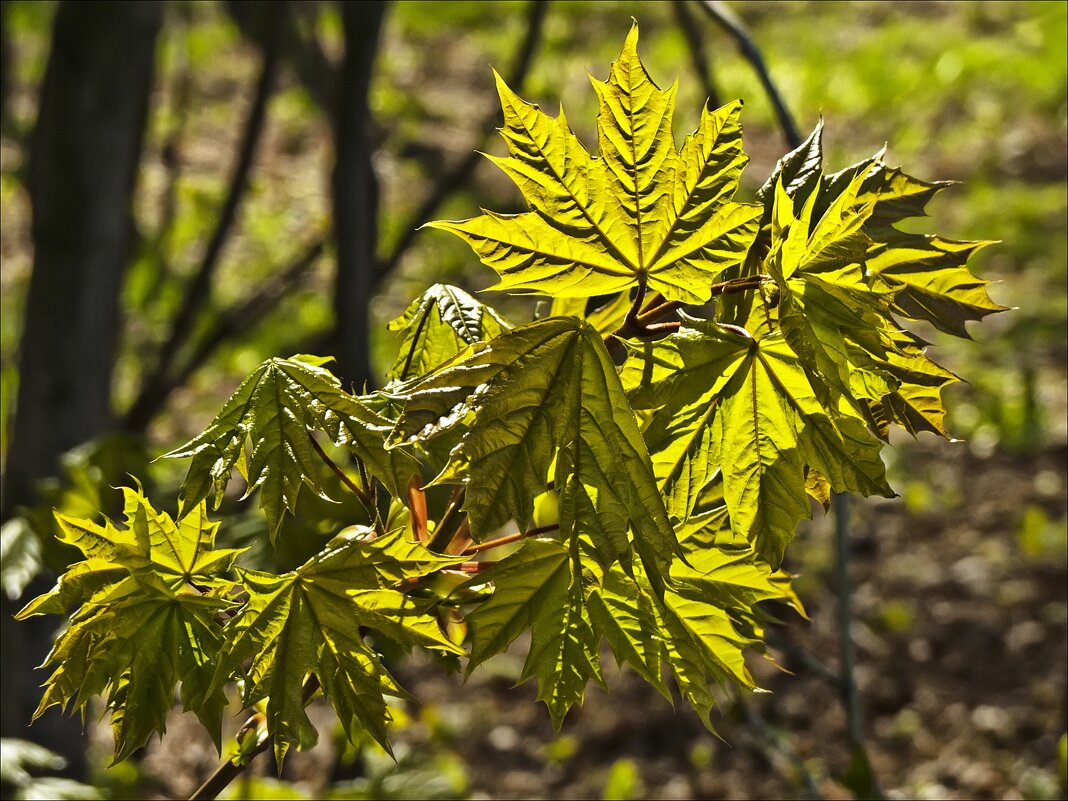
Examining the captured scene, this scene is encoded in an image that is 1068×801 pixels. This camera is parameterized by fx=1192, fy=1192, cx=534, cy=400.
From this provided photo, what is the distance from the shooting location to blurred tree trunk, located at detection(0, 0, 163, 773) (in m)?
1.91

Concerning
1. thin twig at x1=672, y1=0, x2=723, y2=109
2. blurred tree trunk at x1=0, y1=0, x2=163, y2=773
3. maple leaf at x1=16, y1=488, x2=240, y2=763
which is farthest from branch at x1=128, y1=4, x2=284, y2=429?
maple leaf at x1=16, y1=488, x2=240, y2=763

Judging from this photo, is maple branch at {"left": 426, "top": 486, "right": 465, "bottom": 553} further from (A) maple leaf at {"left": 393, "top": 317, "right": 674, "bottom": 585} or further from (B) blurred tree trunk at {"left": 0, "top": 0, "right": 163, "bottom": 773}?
(B) blurred tree trunk at {"left": 0, "top": 0, "right": 163, "bottom": 773}

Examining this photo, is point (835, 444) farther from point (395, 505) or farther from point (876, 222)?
point (395, 505)

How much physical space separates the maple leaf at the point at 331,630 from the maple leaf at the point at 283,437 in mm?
55

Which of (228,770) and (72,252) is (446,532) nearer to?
(228,770)

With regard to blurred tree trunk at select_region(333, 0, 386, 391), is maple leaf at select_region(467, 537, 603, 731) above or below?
below

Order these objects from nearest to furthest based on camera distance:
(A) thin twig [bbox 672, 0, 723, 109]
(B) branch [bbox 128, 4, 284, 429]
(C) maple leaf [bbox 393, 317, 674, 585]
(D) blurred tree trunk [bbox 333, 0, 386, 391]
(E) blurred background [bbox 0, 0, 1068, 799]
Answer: (C) maple leaf [bbox 393, 317, 674, 585] → (E) blurred background [bbox 0, 0, 1068, 799] → (D) blurred tree trunk [bbox 333, 0, 386, 391] → (A) thin twig [bbox 672, 0, 723, 109] → (B) branch [bbox 128, 4, 284, 429]

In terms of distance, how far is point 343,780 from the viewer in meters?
2.61

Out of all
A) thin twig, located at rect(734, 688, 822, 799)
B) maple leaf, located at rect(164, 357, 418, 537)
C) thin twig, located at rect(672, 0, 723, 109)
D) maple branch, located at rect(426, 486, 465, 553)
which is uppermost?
thin twig, located at rect(672, 0, 723, 109)

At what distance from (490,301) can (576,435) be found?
470cm

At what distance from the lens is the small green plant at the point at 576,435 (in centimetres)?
78

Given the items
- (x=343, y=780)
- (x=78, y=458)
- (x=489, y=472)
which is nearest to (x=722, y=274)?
(x=489, y=472)

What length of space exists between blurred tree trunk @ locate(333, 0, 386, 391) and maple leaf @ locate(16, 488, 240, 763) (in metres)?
1.31

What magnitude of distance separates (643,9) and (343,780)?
8.01 m
